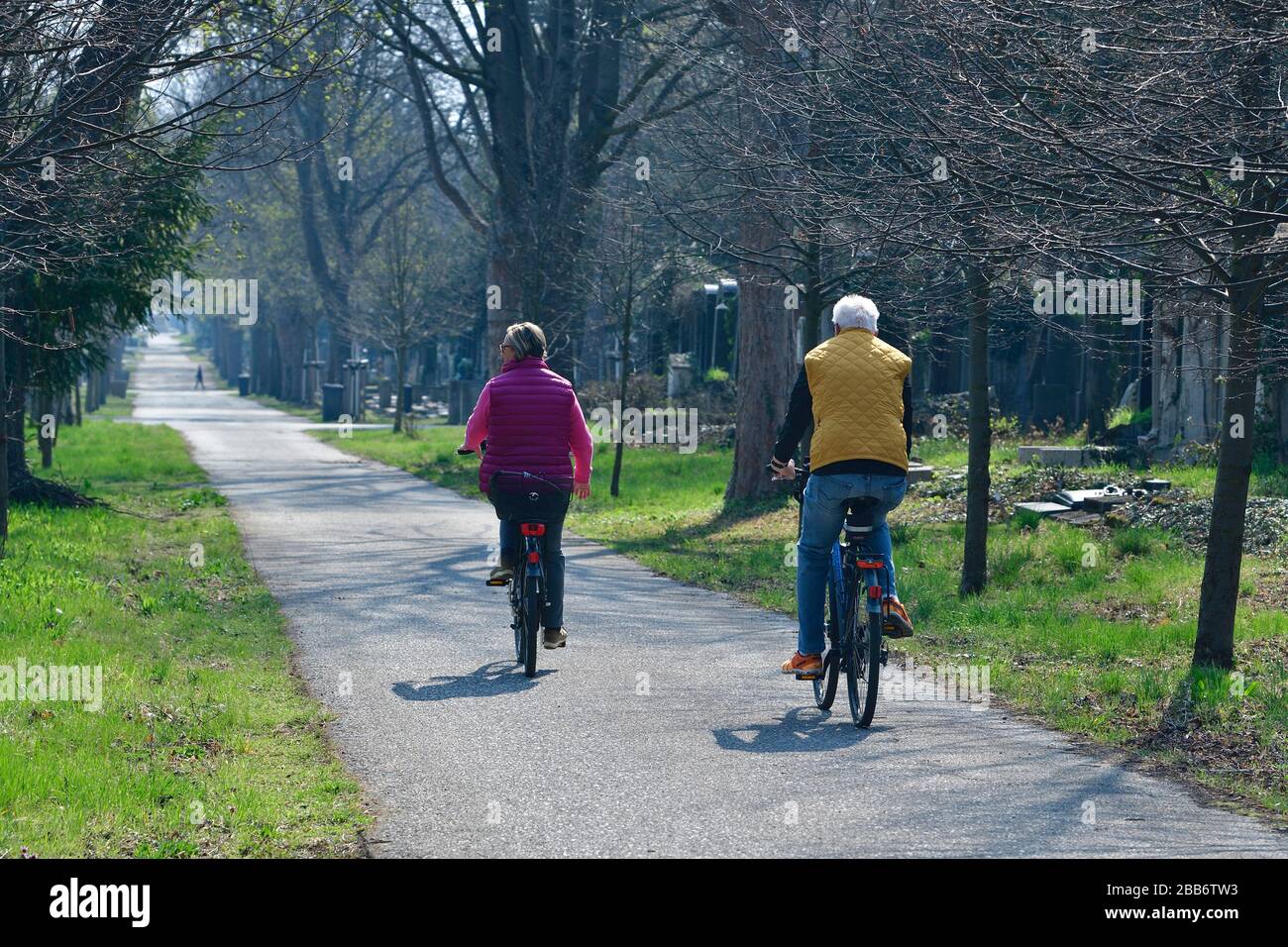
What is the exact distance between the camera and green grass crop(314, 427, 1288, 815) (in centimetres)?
757

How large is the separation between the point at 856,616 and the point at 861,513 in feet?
1.73

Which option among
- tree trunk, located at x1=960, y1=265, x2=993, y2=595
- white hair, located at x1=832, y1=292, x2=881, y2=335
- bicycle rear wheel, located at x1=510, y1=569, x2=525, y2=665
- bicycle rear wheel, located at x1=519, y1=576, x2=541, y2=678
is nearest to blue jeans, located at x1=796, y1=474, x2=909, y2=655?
white hair, located at x1=832, y1=292, x2=881, y2=335

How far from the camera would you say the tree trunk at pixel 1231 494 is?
336 inches

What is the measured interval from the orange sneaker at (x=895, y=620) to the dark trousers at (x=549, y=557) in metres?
2.41

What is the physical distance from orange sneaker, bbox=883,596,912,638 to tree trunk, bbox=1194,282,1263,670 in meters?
2.41

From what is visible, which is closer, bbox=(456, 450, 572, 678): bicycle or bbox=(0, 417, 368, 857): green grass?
bbox=(0, 417, 368, 857): green grass

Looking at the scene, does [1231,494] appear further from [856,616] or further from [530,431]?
[530,431]

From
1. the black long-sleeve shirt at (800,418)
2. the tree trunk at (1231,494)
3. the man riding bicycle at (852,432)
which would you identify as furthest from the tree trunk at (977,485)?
the man riding bicycle at (852,432)

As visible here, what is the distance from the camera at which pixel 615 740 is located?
7.20 m

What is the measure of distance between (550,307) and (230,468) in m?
7.20

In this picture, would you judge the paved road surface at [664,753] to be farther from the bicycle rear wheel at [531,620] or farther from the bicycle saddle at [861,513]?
the bicycle saddle at [861,513]

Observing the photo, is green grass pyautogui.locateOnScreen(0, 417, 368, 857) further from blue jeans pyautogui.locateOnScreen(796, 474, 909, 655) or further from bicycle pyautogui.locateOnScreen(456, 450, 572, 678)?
blue jeans pyautogui.locateOnScreen(796, 474, 909, 655)

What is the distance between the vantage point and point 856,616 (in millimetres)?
7605

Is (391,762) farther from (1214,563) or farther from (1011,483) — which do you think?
(1011,483)
